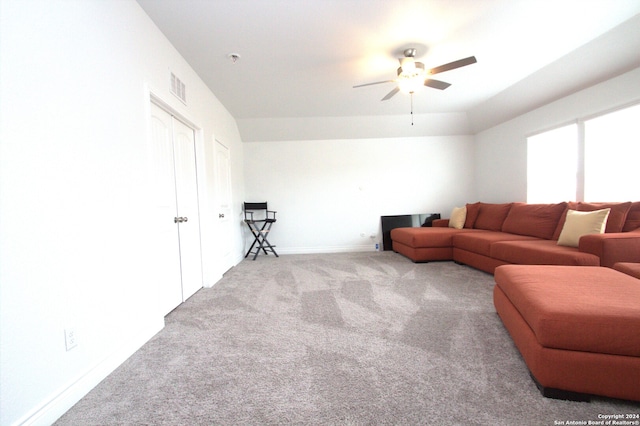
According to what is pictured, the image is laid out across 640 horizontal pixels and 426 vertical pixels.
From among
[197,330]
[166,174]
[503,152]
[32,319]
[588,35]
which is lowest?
[197,330]

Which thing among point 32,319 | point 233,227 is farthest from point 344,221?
point 32,319

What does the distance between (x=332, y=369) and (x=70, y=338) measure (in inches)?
54.8

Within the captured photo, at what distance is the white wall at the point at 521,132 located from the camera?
2895 millimetres

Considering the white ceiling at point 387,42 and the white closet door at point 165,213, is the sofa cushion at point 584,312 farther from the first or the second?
the white closet door at point 165,213

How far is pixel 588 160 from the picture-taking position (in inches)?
130

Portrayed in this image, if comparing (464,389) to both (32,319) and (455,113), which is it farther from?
(455,113)

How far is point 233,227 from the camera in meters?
4.42

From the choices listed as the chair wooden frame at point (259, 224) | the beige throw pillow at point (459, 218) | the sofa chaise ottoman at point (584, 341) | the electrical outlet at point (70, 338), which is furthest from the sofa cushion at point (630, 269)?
the chair wooden frame at point (259, 224)

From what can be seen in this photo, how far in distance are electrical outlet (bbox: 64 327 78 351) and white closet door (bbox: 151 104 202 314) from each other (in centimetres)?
81

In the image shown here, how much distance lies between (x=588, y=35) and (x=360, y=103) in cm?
262

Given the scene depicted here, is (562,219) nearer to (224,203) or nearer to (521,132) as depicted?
(521,132)

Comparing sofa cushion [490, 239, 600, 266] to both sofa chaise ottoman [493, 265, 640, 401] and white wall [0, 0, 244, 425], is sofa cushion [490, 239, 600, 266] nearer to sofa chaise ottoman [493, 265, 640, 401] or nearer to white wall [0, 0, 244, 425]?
sofa chaise ottoman [493, 265, 640, 401]

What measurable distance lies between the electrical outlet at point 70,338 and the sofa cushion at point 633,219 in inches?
175

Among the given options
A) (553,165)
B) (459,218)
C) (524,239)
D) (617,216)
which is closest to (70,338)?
(524,239)
